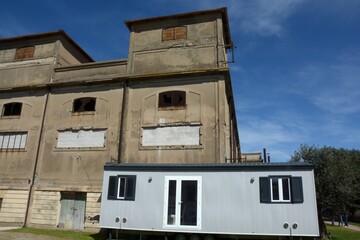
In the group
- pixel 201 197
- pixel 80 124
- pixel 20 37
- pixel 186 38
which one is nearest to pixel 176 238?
pixel 201 197

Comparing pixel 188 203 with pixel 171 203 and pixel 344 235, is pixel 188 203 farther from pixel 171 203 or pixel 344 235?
pixel 344 235

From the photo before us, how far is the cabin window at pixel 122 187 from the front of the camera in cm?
1359

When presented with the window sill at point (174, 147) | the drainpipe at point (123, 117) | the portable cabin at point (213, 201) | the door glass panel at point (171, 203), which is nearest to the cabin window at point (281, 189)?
the portable cabin at point (213, 201)

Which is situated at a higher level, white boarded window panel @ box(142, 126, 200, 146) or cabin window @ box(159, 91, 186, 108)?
cabin window @ box(159, 91, 186, 108)

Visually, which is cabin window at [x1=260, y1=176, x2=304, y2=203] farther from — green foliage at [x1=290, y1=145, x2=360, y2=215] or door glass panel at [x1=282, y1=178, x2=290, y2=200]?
green foliage at [x1=290, y1=145, x2=360, y2=215]

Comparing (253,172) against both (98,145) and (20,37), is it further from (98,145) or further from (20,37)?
(20,37)

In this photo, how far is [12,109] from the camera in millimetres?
21938

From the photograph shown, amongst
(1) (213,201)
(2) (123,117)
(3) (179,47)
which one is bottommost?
(1) (213,201)

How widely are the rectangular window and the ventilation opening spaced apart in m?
1.63

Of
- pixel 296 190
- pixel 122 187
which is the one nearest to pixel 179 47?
pixel 122 187

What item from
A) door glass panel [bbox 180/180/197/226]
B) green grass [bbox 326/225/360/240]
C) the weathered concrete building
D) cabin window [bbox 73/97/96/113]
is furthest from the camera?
green grass [bbox 326/225/360/240]

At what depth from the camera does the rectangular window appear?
20.5m

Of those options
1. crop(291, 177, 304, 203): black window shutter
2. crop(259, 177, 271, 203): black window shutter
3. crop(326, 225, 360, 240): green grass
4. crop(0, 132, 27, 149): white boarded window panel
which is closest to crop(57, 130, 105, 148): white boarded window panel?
crop(0, 132, 27, 149): white boarded window panel

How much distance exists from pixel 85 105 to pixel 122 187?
340 inches
